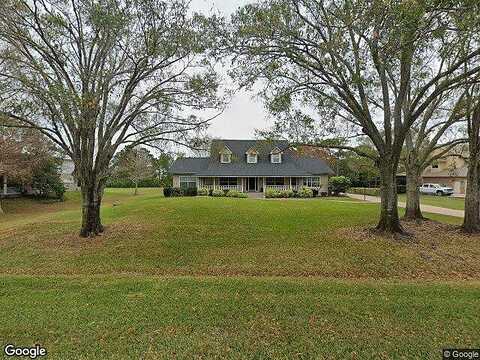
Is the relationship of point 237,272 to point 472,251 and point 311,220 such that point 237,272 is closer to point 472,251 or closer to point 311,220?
point 311,220

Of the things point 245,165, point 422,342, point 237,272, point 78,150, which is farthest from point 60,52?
point 245,165

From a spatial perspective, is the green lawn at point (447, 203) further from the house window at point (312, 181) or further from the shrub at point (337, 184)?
the house window at point (312, 181)

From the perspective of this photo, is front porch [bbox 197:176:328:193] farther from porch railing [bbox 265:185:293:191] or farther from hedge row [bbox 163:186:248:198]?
hedge row [bbox 163:186:248:198]

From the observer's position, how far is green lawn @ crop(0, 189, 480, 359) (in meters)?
3.60

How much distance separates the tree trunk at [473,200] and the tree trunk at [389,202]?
3.41 meters

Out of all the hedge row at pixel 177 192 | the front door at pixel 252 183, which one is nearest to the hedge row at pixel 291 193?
the front door at pixel 252 183

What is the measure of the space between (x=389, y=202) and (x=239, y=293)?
7689 mm

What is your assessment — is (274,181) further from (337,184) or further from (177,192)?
(177,192)

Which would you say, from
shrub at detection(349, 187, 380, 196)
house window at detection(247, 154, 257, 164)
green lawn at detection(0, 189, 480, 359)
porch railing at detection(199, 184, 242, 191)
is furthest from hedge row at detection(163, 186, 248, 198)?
green lawn at detection(0, 189, 480, 359)

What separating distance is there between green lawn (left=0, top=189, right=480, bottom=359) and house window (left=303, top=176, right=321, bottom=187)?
69.3ft

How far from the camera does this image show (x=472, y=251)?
29.5ft

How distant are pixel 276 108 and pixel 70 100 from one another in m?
6.17

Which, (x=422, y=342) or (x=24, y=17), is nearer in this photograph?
(x=422, y=342)

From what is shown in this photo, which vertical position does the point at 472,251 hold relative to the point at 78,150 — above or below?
below
